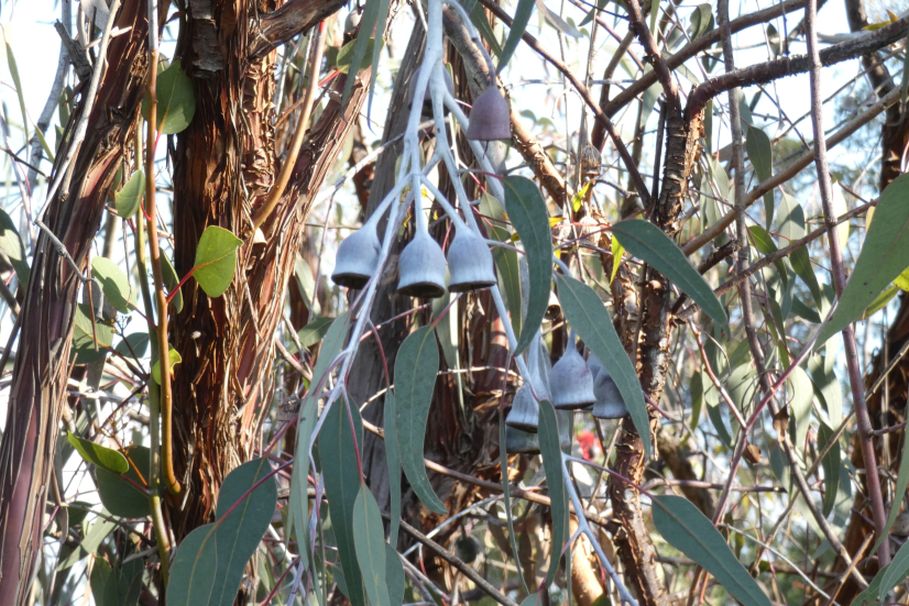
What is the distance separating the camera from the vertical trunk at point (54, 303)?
2.83ft

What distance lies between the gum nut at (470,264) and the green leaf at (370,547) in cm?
17

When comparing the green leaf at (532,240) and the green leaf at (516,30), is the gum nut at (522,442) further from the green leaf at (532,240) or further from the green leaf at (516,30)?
the green leaf at (516,30)

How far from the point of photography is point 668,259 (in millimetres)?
717

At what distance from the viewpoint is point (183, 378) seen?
0.94 metres

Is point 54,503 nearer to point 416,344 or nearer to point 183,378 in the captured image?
point 183,378

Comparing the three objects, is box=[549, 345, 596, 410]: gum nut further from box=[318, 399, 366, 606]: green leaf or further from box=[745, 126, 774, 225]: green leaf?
box=[745, 126, 774, 225]: green leaf

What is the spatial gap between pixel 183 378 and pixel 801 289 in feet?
7.55

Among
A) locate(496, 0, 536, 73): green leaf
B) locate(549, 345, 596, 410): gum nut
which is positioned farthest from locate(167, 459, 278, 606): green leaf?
locate(496, 0, 536, 73): green leaf

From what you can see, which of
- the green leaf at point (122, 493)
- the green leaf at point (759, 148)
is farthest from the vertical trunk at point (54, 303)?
the green leaf at point (759, 148)

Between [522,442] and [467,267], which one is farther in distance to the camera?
[522,442]

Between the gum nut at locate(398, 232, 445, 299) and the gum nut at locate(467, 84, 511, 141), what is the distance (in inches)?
3.0

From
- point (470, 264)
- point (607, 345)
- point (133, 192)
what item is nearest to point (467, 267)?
point (470, 264)

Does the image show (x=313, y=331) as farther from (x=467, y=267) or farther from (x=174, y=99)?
(x=467, y=267)

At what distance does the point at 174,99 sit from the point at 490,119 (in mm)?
372
